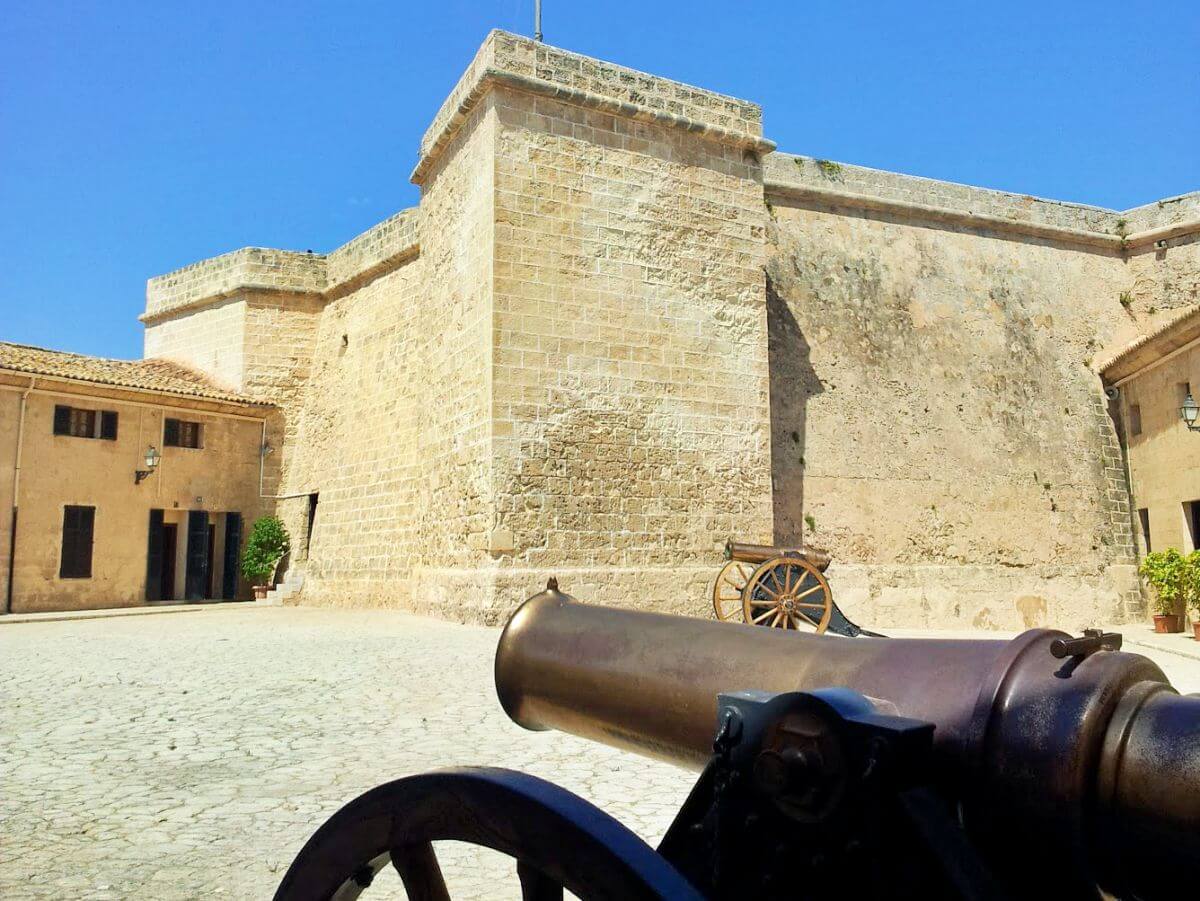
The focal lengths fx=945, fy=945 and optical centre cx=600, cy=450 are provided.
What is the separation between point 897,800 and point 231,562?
18018mm

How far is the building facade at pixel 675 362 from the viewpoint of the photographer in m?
11.2

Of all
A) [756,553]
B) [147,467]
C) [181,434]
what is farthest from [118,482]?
[756,553]

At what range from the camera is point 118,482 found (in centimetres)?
1639

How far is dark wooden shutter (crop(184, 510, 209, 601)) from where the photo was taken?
1702 cm

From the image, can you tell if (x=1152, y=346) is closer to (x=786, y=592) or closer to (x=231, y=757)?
(x=786, y=592)

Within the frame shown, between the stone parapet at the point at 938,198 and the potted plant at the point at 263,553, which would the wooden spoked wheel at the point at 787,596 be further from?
the potted plant at the point at 263,553

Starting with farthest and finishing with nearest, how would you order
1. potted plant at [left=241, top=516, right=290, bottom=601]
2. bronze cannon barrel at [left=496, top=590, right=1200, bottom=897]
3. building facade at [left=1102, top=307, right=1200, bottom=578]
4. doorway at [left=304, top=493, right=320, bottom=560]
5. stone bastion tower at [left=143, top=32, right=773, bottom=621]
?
doorway at [left=304, top=493, right=320, bottom=560]
potted plant at [left=241, top=516, right=290, bottom=601]
building facade at [left=1102, top=307, right=1200, bottom=578]
stone bastion tower at [left=143, top=32, right=773, bottom=621]
bronze cannon barrel at [left=496, top=590, right=1200, bottom=897]

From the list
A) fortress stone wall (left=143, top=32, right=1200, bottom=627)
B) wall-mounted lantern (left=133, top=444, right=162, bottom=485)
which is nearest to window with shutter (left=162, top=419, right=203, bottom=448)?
wall-mounted lantern (left=133, top=444, right=162, bottom=485)

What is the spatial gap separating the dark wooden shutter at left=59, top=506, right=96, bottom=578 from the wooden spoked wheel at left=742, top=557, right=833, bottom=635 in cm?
1187

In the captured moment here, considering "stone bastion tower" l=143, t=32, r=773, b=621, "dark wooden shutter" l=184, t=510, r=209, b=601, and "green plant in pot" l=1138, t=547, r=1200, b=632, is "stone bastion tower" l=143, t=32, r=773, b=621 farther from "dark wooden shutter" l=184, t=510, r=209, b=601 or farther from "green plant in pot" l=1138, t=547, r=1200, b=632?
"green plant in pot" l=1138, t=547, r=1200, b=632

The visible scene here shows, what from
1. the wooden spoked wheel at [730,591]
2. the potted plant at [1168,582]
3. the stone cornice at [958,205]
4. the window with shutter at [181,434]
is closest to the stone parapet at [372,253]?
the window with shutter at [181,434]

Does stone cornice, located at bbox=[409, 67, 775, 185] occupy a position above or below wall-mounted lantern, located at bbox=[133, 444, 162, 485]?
above

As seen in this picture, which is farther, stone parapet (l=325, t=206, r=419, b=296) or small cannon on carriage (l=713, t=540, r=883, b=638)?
stone parapet (l=325, t=206, r=419, b=296)

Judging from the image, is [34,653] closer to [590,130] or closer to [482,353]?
[482,353]
